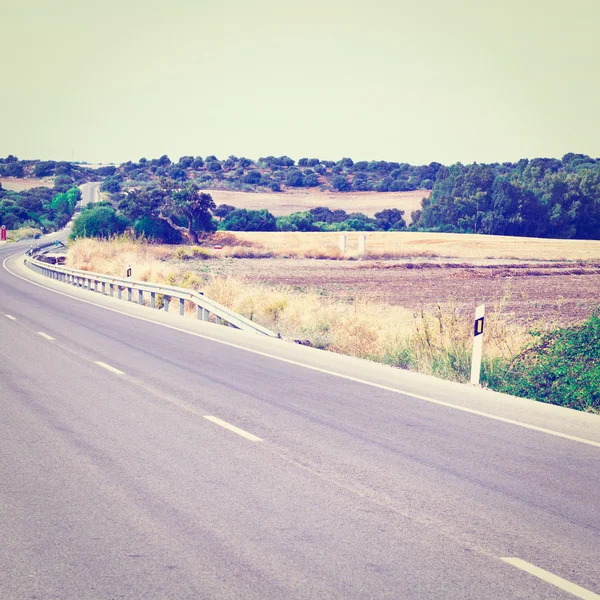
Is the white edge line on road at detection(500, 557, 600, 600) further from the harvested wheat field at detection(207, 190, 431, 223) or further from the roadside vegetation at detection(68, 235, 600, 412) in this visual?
the harvested wheat field at detection(207, 190, 431, 223)

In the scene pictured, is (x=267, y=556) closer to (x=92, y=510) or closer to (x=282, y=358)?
(x=92, y=510)

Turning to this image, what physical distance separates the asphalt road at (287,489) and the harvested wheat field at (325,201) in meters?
136

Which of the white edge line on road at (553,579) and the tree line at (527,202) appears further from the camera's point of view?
the tree line at (527,202)

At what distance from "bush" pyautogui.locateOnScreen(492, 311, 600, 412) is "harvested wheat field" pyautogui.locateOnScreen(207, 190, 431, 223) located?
134 meters

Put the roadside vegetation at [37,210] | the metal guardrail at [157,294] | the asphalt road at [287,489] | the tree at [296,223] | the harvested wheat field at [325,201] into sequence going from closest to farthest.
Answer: the asphalt road at [287,489]
the metal guardrail at [157,294]
the tree at [296,223]
the roadside vegetation at [37,210]
the harvested wheat field at [325,201]

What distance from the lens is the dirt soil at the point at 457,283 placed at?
28.1m

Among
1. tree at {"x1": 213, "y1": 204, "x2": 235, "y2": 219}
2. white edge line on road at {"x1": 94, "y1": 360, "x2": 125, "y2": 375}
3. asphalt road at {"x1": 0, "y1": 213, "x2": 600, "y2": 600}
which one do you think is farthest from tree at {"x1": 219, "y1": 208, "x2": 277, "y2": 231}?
asphalt road at {"x1": 0, "y1": 213, "x2": 600, "y2": 600}

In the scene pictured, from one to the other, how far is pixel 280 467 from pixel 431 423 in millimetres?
2663

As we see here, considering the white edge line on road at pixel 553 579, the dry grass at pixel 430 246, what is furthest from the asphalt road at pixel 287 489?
the dry grass at pixel 430 246

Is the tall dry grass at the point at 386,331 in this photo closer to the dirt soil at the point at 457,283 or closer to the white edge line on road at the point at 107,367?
the dirt soil at the point at 457,283

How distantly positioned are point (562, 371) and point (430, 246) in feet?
221

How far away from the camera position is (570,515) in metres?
6.27

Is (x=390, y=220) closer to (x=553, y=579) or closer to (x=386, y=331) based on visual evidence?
(x=386, y=331)

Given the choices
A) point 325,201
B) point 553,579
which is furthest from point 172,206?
point 325,201
